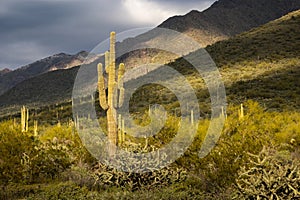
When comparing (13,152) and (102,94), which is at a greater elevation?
(102,94)

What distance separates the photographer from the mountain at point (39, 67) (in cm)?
16796

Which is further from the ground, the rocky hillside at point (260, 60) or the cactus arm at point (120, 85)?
the rocky hillside at point (260, 60)

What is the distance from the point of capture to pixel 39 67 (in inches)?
7175

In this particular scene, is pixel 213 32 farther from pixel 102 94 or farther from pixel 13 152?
pixel 13 152

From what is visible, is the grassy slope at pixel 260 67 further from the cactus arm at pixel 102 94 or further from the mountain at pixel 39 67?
the mountain at pixel 39 67

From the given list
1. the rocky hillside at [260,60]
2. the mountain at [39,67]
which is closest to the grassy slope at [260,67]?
the rocky hillside at [260,60]

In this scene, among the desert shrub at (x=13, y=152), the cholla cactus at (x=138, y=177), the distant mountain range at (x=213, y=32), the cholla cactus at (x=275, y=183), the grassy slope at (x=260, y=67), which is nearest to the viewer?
the cholla cactus at (x=275, y=183)

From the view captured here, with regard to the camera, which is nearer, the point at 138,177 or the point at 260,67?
the point at 138,177

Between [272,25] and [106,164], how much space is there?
40.5 meters

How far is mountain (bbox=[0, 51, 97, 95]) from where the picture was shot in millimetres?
167962

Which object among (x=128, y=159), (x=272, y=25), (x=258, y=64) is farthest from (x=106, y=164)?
(x=272, y=25)

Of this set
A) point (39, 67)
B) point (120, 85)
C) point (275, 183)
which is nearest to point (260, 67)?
point (120, 85)

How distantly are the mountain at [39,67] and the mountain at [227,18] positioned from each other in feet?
242

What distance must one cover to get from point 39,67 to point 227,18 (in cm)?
10369
